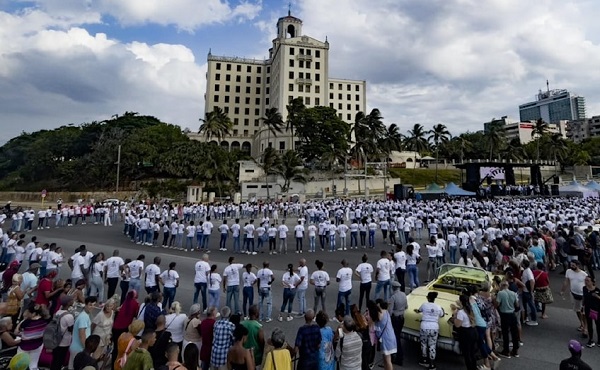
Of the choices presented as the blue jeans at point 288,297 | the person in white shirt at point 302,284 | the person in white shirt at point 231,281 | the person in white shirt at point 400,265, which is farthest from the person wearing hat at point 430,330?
the person in white shirt at point 231,281

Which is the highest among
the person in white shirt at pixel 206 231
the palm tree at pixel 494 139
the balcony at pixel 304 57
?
the balcony at pixel 304 57

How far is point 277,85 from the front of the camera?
82.9 m

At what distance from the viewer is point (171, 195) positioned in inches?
2222

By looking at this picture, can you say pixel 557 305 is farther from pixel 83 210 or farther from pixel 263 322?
pixel 83 210

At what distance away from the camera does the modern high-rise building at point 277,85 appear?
8050 cm

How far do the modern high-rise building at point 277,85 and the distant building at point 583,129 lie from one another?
4469 inches

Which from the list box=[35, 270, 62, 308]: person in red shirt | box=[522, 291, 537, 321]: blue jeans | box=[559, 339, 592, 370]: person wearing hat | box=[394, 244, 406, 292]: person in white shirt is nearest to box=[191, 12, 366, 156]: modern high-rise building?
box=[394, 244, 406, 292]: person in white shirt

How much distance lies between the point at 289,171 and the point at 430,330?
46.3 m

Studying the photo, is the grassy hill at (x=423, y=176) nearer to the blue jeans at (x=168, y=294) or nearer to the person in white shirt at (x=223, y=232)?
the person in white shirt at (x=223, y=232)

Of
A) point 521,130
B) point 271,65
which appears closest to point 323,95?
point 271,65

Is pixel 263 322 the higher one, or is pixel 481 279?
pixel 481 279

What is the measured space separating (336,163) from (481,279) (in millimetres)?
54796

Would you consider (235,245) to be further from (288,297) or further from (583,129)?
(583,129)

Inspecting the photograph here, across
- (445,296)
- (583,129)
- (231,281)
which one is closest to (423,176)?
(445,296)
